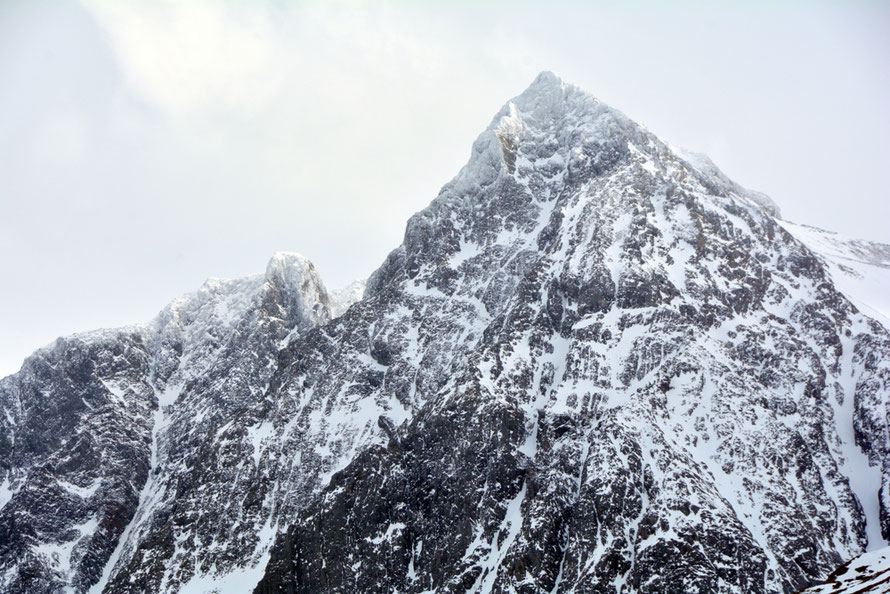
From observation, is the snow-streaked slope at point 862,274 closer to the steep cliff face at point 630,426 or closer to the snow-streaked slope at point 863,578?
the steep cliff face at point 630,426

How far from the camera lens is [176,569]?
128750 mm

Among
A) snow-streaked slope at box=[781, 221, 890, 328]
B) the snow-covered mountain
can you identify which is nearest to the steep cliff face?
the snow-covered mountain

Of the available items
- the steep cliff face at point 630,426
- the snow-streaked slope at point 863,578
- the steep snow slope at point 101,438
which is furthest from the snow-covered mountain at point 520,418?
the snow-streaked slope at point 863,578

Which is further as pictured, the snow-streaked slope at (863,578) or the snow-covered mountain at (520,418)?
the snow-covered mountain at (520,418)

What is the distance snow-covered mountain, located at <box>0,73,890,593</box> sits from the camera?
92.9 meters

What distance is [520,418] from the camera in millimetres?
113938

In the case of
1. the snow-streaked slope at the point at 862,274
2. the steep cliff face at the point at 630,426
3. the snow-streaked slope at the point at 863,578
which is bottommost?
the snow-streaked slope at the point at 863,578

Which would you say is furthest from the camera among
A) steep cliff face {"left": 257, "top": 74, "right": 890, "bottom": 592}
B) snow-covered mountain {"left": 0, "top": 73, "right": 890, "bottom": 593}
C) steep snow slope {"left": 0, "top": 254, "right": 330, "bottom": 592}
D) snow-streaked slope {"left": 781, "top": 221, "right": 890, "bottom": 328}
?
steep snow slope {"left": 0, "top": 254, "right": 330, "bottom": 592}

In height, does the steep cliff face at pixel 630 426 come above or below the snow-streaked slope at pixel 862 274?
below

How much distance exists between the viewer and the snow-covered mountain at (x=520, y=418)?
92.9 metres

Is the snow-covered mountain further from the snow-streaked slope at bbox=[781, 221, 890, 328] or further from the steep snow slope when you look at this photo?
the snow-streaked slope at bbox=[781, 221, 890, 328]

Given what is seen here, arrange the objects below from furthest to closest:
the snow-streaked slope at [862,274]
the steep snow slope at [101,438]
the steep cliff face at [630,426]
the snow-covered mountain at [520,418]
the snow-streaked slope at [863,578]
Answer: the steep snow slope at [101,438], the snow-streaked slope at [862,274], the snow-covered mountain at [520,418], the steep cliff face at [630,426], the snow-streaked slope at [863,578]

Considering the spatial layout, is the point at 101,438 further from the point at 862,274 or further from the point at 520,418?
the point at 862,274

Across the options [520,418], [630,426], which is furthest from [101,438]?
[630,426]
